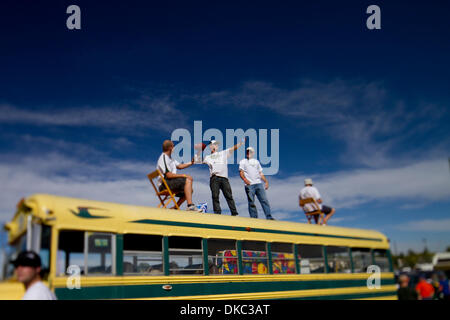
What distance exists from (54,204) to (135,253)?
60.7 inches

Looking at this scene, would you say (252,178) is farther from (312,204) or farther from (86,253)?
(86,253)

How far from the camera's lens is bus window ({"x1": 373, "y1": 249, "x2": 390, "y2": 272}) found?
11.8 m

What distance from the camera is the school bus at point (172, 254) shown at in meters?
5.90

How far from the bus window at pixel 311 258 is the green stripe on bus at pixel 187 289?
0.90ft

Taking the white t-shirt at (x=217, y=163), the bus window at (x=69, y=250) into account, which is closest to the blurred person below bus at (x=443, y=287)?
the white t-shirt at (x=217, y=163)

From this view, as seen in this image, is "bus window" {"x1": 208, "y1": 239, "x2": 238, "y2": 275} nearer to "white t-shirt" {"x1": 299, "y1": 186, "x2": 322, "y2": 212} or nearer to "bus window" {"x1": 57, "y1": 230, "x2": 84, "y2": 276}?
"bus window" {"x1": 57, "y1": 230, "x2": 84, "y2": 276}

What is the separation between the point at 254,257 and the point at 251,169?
9.88 ft

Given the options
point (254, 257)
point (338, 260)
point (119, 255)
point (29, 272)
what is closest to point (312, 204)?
point (338, 260)

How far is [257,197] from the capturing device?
428 inches

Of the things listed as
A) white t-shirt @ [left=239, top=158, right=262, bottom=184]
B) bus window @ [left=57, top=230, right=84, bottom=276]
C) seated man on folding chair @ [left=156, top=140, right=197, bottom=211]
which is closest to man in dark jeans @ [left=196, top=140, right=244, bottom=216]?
white t-shirt @ [left=239, top=158, right=262, bottom=184]

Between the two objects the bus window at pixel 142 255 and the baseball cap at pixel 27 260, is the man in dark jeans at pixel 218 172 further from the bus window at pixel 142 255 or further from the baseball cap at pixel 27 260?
the baseball cap at pixel 27 260

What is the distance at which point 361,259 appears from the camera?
36.9 feet
